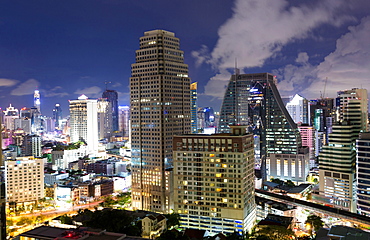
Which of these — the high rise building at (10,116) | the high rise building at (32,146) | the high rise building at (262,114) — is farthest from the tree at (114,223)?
the high rise building at (10,116)

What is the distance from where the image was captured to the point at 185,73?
A: 50312mm

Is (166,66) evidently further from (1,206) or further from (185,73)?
(1,206)

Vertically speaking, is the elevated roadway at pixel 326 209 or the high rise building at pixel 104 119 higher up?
the high rise building at pixel 104 119

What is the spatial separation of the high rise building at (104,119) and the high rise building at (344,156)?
112477 mm

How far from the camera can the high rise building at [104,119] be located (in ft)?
486

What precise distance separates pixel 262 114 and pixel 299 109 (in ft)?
164

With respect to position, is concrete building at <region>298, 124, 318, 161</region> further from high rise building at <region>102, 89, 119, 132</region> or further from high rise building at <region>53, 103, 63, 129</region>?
high rise building at <region>53, 103, 63, 129</region>

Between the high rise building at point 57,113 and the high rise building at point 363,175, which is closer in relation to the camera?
the high rise building at point 363,175

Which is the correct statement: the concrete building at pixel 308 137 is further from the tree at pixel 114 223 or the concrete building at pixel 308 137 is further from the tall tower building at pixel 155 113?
the tree at pixel 114 223

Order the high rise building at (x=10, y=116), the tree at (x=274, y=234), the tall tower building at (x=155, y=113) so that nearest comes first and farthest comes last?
the tree at (x=274, y=234)
the tall tower building at (x=155, y=113)
the high rise building at (x=10, y=116)

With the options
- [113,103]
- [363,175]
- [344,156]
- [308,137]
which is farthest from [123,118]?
[363,175]

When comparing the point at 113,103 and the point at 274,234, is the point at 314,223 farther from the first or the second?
the point at 113,103

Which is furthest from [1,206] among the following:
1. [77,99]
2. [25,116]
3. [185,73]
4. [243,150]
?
[25,116]

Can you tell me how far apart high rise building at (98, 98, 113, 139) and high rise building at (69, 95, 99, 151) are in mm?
28169
